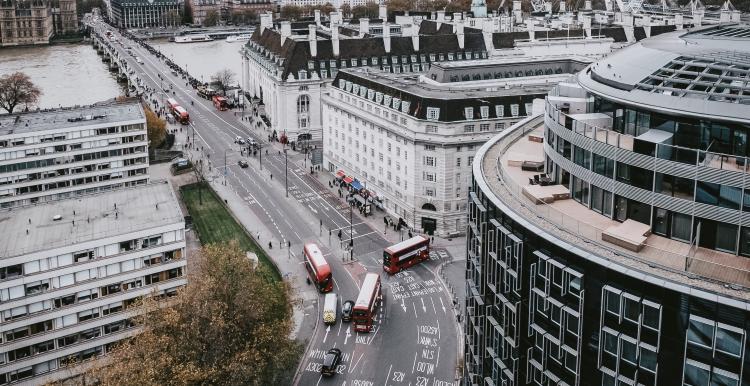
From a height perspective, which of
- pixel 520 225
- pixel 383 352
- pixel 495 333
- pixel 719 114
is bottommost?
pixel 383 352

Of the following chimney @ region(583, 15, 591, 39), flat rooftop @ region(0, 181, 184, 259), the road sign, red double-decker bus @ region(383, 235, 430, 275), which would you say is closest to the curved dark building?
flat rooftop @ region(0, 181, 184, 259)

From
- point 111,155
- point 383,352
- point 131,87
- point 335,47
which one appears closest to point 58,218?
point 383,352

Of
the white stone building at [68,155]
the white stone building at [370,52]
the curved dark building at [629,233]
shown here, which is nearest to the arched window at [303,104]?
the white stone building at [370,52]

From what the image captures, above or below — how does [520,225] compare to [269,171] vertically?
above

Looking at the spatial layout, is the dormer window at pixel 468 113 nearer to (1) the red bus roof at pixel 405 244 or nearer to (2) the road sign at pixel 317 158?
(1) the red bus roof at pixel 405 244

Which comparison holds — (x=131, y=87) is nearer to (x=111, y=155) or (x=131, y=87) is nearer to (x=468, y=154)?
(x=111, y=155)

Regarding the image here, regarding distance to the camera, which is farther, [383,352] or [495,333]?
[383,352]

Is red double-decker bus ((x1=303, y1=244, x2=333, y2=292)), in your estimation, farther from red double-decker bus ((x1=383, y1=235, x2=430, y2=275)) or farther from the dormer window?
the dormer window

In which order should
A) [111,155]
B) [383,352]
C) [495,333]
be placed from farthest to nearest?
[111,155]
[383,352]
[495,333]
